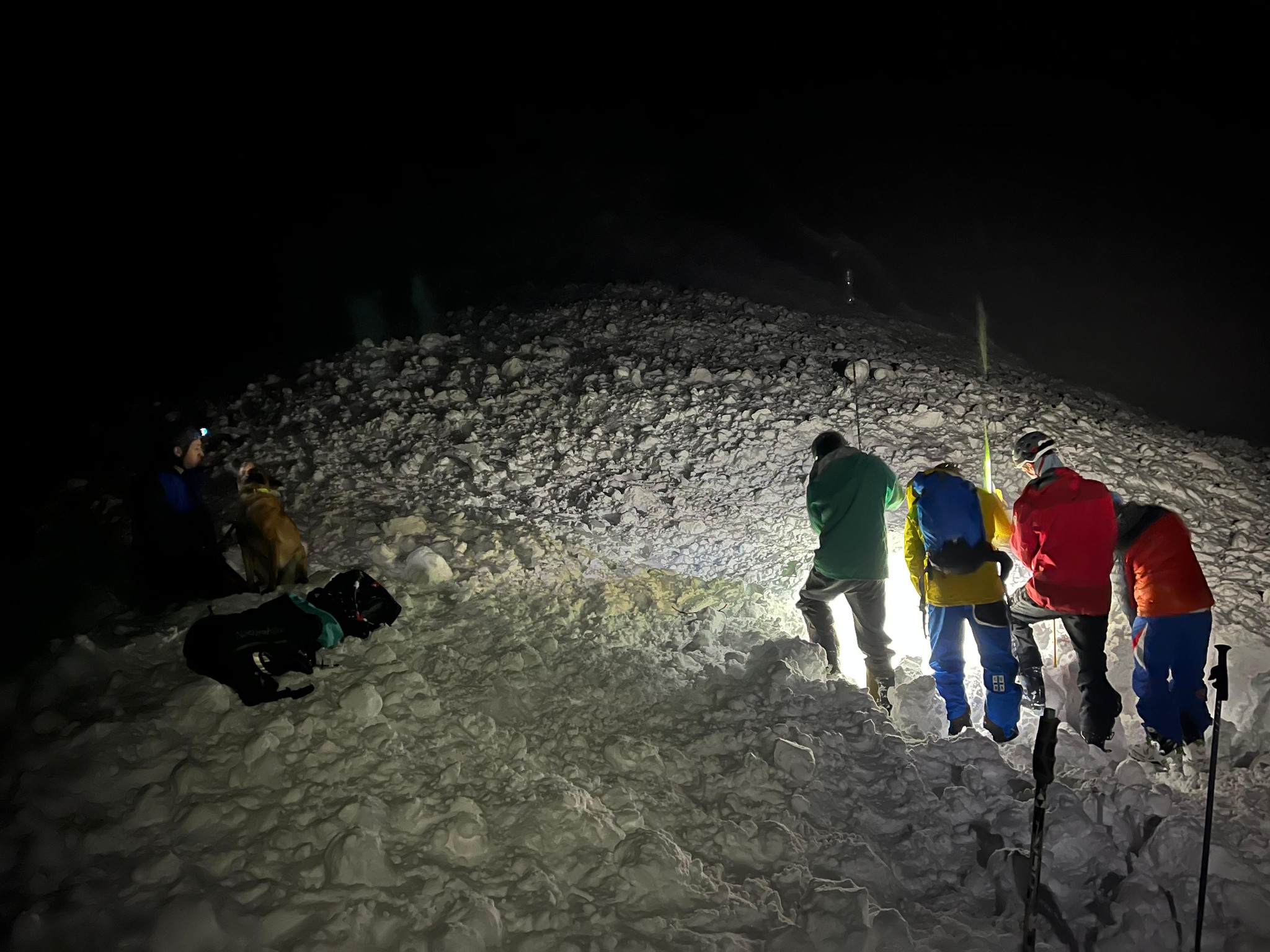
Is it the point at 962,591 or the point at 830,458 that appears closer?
the point at 962,591

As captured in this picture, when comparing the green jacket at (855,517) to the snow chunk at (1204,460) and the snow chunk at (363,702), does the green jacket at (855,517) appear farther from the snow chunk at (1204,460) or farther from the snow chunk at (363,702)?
the snow chunk at (1204,460)

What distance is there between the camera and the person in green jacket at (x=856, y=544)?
476 cm

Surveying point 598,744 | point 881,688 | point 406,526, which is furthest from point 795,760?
point 406,526

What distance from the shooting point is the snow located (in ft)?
9.09

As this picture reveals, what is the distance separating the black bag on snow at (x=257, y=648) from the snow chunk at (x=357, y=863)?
0.96m

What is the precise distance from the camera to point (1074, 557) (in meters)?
4.26

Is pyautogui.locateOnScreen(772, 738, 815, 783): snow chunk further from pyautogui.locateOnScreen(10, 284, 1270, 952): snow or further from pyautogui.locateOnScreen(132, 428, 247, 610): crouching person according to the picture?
pyautogui.locateOnScreen(132, 428, 247, 610): crouching person

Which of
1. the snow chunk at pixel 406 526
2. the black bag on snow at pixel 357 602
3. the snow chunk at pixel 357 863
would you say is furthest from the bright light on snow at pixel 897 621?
the snow chunk at pixel 357 863

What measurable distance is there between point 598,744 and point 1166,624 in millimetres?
3382

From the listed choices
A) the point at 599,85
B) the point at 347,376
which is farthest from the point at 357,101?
the point at 347,376

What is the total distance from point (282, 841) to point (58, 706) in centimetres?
141

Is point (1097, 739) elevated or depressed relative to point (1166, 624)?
depressed

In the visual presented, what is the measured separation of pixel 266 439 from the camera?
21.5 feet

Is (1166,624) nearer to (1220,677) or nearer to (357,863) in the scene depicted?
(1220,677)
